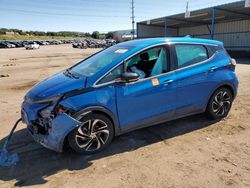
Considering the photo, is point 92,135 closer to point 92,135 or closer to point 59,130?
point 92,135

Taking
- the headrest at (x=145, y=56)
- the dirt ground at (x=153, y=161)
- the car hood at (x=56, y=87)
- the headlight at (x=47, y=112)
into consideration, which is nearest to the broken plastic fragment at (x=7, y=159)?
the dirt ground at (x=153, y=161)

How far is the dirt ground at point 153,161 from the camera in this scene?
3.19 meters

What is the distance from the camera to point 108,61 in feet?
13.8

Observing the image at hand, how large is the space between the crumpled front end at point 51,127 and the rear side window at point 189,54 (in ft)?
7.25

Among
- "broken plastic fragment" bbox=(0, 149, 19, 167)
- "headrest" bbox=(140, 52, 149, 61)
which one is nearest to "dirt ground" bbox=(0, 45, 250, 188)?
"broken plastic fragment" bbox=(0, 149, 19, 167)

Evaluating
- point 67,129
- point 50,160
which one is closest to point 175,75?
point 67,129

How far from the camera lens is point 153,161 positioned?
12.0 feet

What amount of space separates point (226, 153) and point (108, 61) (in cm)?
236

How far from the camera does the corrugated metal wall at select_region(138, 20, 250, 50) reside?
88.8 ft

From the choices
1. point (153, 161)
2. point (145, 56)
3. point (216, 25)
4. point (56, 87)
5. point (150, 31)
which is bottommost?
point (153, 161)

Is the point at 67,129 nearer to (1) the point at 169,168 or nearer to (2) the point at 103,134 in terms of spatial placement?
(2) the point at 103,134

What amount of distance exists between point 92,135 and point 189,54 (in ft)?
7.75

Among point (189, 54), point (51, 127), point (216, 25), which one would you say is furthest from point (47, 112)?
point (216, 25)

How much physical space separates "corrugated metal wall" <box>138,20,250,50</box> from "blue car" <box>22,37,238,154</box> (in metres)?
22.5
